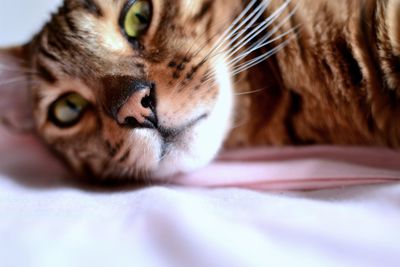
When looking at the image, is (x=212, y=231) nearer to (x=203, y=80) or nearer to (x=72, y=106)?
(x=203, y=80)

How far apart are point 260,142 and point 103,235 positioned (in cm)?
52

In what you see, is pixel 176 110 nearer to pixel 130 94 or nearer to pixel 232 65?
pixel 130 94

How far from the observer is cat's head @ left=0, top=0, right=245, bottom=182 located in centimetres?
82

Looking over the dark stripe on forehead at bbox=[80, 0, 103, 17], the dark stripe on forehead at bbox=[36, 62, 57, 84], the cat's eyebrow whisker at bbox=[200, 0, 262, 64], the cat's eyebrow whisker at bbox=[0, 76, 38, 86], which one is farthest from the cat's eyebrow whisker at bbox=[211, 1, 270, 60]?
the cat's eyebrow whisker at bbox=[0, 76, 38, 86]

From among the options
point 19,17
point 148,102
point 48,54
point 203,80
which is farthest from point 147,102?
point 19,17

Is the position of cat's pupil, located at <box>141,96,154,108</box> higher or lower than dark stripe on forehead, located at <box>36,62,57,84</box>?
lower

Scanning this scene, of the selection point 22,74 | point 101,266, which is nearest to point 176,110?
point 101,266

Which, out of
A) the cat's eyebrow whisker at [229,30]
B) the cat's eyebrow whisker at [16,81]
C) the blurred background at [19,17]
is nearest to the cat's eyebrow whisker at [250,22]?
the cat's eyebrow whisker at [229,30]

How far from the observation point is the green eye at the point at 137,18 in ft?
3.13

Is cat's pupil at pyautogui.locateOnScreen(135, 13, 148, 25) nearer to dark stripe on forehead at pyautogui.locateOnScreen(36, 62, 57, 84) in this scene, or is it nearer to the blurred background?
dark stripe on forehead at pyautogui.locateOnScreen(36, 62, 57, 84)

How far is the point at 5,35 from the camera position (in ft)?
5.83

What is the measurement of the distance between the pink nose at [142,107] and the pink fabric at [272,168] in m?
0.20

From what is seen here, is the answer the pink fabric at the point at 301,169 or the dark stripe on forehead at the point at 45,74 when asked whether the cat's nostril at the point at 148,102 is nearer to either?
the pink fabric at the point at 301,169

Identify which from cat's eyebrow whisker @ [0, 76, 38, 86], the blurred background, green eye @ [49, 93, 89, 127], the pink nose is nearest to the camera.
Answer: the pink nose
